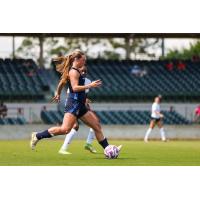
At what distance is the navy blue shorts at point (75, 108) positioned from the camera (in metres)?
16.0

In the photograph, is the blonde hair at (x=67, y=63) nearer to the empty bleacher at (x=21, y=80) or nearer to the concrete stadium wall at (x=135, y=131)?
the concrete stadium wall at (x=135, y=131)

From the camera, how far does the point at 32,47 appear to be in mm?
76438

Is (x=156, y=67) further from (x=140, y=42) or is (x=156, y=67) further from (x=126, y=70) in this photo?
(x=140, y=42)

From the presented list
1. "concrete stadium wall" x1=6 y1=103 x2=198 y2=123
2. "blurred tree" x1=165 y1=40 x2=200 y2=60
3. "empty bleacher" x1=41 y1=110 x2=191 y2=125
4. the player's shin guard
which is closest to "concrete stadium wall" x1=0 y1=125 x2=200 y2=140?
"empty bleacher" x1=41 y1=110 x2=191 y2=125

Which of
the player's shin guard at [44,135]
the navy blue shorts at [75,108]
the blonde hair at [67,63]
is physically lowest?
the player's shin guard at [44,135]

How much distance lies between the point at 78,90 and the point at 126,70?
32481mm

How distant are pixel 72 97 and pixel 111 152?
1443mm

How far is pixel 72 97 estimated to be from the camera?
1612 centimetres

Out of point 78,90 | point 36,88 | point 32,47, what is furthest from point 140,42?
point 78,90

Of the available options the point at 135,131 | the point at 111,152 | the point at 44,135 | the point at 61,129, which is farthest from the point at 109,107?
the point at 61,129

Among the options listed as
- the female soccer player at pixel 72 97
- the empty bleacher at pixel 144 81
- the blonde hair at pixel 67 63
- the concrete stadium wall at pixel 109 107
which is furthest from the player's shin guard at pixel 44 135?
the empty bleacher at pixel 144 81

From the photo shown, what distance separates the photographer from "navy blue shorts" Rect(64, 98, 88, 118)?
1602 centimetres

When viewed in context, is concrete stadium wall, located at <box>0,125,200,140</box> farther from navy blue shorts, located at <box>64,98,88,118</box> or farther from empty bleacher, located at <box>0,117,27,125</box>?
navy blue shorts, located at <box>64,98,88,118</box>

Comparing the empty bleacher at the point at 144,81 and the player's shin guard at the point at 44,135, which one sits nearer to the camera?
the player's shin guard at the point at 44,135
